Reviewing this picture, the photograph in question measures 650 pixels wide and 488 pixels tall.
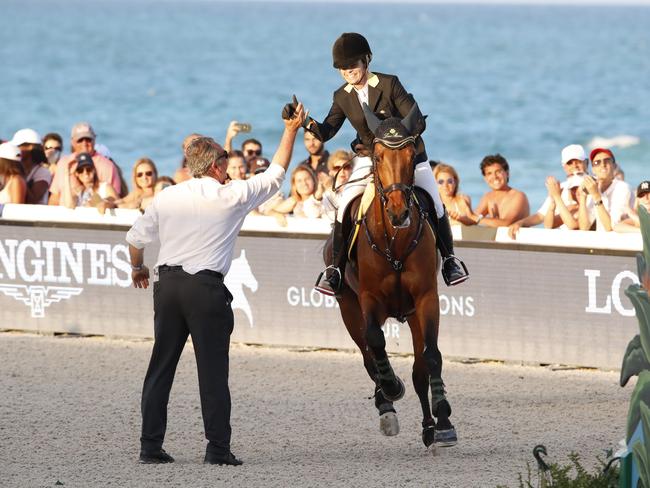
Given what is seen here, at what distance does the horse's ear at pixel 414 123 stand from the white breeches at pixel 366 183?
2.40ft

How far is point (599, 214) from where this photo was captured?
1291 cm

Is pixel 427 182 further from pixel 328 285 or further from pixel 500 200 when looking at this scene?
pixel 500 200

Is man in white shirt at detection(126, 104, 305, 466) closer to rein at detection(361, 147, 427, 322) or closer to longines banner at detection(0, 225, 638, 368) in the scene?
rein at detection(361, 147, 427, 322)

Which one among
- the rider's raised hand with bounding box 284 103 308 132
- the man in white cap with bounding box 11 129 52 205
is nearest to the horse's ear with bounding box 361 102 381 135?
the rider's raised hand with bounding box 284 103 308 132

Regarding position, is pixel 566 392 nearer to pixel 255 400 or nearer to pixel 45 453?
pixel 255 400

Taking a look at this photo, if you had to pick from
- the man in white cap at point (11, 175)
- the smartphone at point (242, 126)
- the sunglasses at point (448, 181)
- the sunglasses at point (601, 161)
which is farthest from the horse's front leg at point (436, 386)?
the man in white cap at point (11, 175)

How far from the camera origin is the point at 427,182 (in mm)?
10570

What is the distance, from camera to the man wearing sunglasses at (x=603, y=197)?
42.4ft

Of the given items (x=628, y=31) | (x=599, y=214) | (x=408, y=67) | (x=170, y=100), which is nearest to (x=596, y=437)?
(x=599, y=214)

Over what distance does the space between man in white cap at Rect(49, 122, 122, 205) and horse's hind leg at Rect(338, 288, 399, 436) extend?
5.02 metres

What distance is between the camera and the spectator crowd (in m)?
13.3

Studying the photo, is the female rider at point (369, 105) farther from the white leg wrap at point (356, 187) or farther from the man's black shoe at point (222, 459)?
the man's black shoe at point (222, 459)

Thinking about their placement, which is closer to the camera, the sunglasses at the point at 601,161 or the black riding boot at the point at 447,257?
the black riding boot at the point at 447,257

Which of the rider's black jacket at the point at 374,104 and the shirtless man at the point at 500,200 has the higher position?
→ the rider's black jacket at the point at 374,104
